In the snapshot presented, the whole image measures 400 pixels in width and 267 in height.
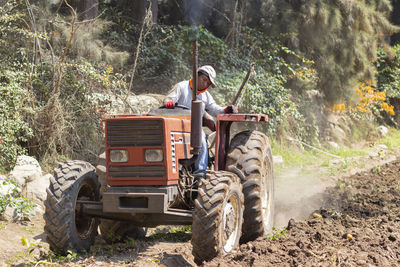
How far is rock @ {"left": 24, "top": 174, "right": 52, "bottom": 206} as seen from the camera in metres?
7.62

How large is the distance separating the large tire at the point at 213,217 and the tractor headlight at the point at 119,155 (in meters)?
0.84

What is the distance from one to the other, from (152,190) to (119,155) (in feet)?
1.67

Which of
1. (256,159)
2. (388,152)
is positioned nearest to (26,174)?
(256,159)

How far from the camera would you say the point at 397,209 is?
25.6 feet

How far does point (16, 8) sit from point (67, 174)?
5526 millimetres

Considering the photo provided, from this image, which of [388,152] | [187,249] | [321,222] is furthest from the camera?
[388,152]

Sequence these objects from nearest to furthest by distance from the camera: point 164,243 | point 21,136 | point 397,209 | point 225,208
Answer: point 225,208 < point 164,243 < point 397,209 < point 21,136

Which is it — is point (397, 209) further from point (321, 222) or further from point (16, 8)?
point (16, 8)

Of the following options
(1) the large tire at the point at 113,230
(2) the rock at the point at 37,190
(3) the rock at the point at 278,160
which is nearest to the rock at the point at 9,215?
(2) the rock at the point at 37,190

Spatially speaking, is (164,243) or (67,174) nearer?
(67,174)

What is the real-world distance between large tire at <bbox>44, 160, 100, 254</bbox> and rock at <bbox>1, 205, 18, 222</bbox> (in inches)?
65.3

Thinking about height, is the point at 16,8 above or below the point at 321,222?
above

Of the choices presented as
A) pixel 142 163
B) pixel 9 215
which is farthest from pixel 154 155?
pixel 9 215

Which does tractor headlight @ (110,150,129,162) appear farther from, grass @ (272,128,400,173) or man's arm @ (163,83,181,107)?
grass @ (272,128,400,173)
